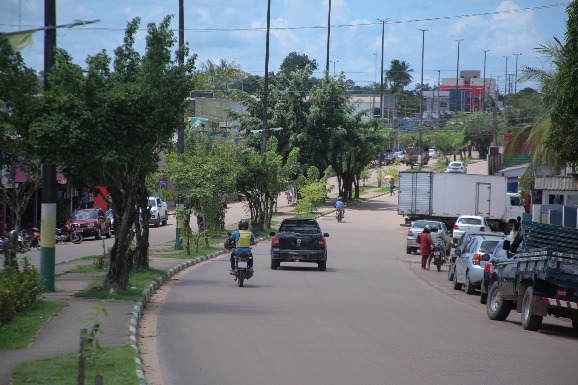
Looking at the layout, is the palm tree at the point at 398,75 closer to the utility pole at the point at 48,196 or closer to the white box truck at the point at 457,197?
the white box truck at the point at 457,197

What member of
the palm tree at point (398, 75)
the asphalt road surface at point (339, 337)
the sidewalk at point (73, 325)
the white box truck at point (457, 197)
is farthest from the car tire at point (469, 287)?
the palm tree at point (398, 75)

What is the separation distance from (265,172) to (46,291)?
2893cm

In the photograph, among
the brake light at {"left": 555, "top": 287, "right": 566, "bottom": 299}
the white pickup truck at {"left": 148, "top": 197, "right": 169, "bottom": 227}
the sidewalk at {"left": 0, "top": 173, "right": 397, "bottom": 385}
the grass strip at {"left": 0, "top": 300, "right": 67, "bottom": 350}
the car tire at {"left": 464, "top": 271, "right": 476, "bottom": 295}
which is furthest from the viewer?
the white pickup truck at {"left": 148, "top": 197, "right": 169, "bottom": 227}

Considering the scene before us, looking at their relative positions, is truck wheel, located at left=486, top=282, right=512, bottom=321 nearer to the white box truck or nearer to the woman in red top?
the woman in red top

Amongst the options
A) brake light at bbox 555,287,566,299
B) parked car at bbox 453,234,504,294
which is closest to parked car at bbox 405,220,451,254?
parked car at bbox 453,234,504,294

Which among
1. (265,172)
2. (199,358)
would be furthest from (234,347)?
(265,172)

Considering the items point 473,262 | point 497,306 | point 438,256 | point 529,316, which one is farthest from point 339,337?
point 438,256

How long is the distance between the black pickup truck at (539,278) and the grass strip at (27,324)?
879 centimetres

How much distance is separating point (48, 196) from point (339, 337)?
26.5ft

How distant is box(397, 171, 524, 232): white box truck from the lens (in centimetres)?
5266

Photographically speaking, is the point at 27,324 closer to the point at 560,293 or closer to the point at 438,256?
the point at 560,293

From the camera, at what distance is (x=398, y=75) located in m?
195

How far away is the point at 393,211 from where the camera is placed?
229 feet

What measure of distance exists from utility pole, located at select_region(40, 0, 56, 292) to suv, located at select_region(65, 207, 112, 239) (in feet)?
83.4
